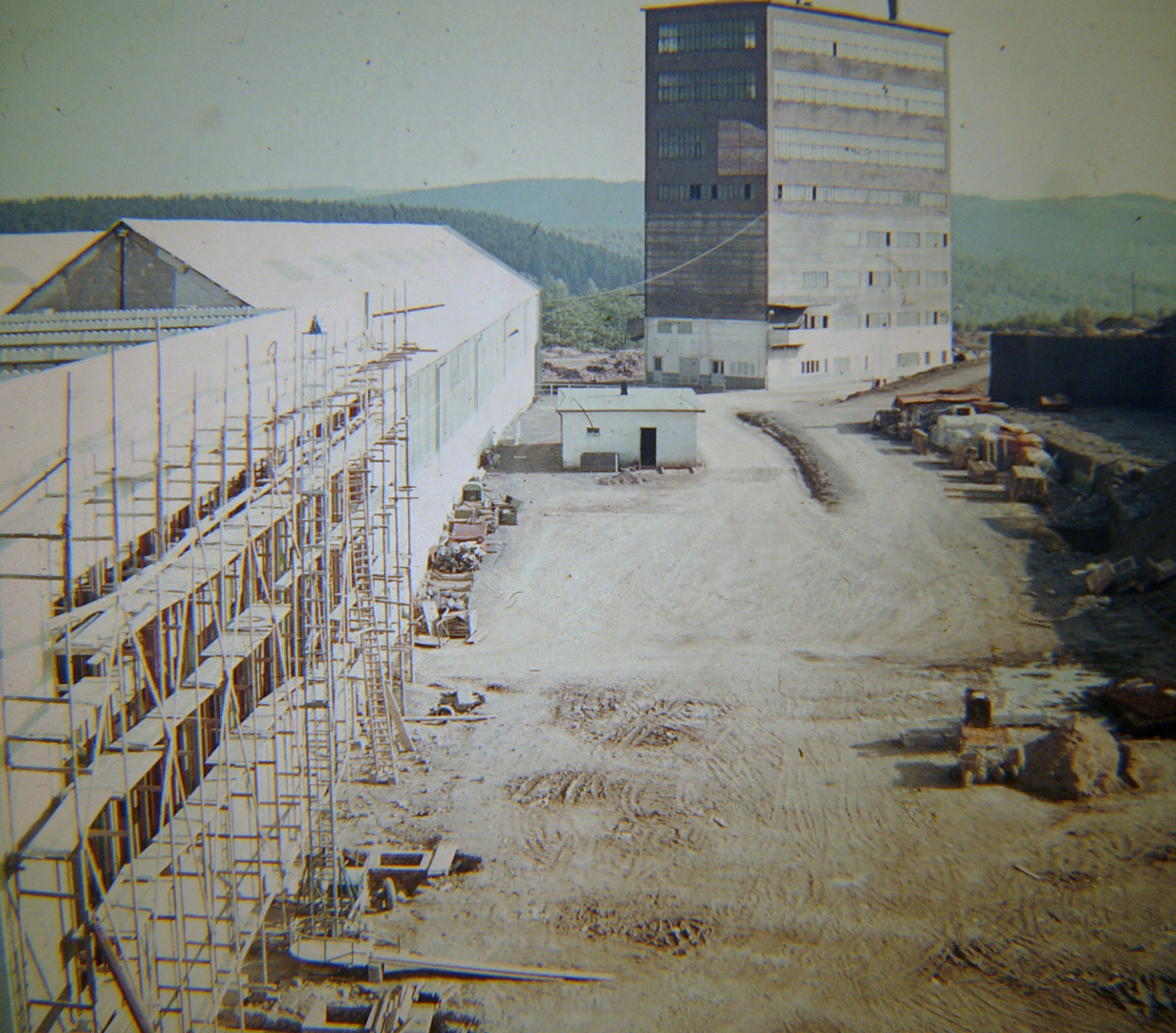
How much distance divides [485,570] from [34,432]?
13016 millimetres

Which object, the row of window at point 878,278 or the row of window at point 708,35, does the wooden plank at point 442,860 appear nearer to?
the row of window at point 878,278

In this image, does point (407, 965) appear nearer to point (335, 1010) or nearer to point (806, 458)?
point (335, 1010)

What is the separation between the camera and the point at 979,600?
662 inches

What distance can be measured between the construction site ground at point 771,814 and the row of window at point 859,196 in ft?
84.9

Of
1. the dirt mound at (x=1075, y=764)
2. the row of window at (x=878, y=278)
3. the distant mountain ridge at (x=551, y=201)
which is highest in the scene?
the distant mountain ridge at (x=551, y=201)

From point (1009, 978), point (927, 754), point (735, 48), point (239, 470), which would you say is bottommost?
point (1009, 978)

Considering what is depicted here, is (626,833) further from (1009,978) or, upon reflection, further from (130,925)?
(130,925)

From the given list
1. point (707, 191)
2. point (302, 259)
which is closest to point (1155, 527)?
point (302, 259)

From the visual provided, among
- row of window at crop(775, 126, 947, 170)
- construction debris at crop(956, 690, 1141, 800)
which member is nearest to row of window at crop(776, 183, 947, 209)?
row of window at crop(775, 126, 947, 170)

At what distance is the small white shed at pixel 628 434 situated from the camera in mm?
25781

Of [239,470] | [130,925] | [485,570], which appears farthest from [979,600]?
[130,925]

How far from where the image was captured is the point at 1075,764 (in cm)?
1079

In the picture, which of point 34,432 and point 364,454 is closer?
point 34,432

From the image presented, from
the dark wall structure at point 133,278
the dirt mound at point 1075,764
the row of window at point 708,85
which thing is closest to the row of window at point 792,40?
the row of window at point 708,85
